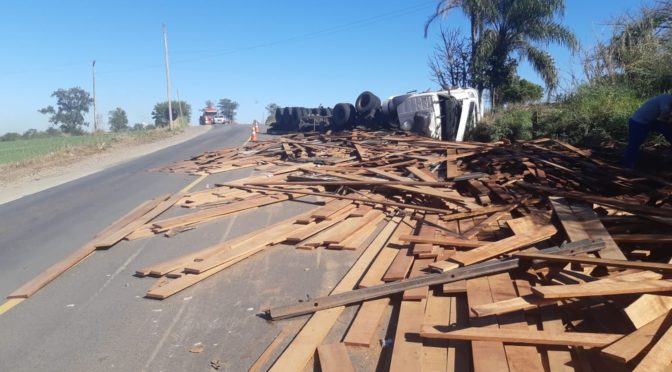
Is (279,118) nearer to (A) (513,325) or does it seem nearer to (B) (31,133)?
(A) (513,325)

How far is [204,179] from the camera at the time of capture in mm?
13320

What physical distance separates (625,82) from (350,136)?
9.62 metres

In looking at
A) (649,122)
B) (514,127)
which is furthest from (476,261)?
(514,127)

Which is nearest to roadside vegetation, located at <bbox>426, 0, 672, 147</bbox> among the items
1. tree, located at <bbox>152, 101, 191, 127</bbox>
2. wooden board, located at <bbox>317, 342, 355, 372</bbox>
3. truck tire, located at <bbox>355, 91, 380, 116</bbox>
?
truck tire, located at <bbox>355, 91, 380, 116</bbox>

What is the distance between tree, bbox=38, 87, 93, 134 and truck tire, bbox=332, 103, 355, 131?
95450mm

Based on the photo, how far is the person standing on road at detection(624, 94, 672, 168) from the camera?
823cm

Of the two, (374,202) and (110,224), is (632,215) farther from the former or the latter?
(110,224)

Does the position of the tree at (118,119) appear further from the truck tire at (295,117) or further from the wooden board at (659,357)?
the wooden board at (659,357)

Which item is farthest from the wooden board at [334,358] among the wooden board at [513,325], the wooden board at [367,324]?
the wooden board at [513,325]

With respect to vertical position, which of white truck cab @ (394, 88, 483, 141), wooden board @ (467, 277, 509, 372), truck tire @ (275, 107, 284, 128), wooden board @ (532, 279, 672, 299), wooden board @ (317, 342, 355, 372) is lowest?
wooden board @ (317, 342, 355, 372)

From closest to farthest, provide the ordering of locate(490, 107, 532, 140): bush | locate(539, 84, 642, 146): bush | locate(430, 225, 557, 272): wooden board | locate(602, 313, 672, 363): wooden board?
locate(602, 313, 672, 363): wooden board → locate(430, 225, 557, 272): wooden board → locate(539, 84, 642, 146): bush → locate(490, 107, 532, 140): bush

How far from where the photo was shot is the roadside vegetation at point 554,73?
1366cm

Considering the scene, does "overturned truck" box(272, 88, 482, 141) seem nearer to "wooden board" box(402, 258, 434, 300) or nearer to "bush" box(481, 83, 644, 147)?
"bush" box(481, 83, 644, 147)

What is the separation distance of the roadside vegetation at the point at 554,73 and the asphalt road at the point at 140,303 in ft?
30.3
